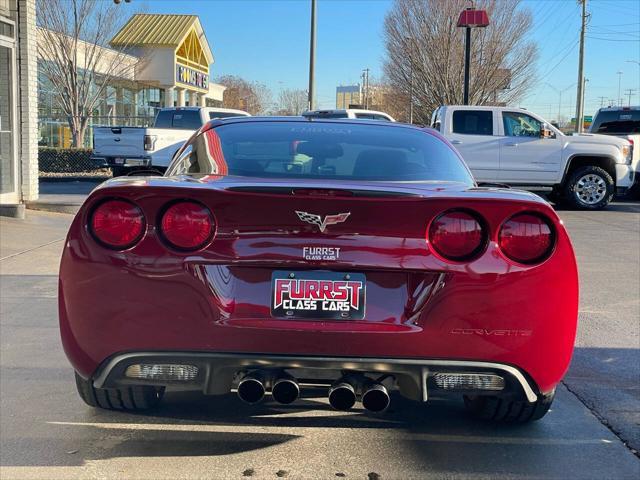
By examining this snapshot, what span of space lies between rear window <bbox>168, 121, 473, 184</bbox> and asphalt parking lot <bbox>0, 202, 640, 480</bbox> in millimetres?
1316

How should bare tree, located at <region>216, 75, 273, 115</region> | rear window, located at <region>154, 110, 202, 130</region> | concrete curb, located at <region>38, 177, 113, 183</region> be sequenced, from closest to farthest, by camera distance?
rear window, located at <region>154, 110, 202, 130</region>
concrete curb, located at <region>38, 177, 113, 183</region>
bare tree, located at <region>216, 75, 273, 115</region>

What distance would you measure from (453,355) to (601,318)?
3898mm

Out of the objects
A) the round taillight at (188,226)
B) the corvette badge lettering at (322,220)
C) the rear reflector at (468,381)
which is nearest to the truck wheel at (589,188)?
the rear reflector at (468,381)

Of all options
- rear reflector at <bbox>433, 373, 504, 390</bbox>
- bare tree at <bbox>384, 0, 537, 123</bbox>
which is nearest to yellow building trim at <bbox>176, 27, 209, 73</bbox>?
bare tree at <bbox>384, 0, 537, 123</bbox>

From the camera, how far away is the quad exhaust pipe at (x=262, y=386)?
10.5 feet

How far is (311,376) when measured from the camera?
320 centimetres

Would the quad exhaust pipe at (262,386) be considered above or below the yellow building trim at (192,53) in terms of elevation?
below

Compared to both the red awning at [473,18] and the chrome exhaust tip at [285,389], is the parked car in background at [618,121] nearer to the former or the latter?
the red awning at [473,18]

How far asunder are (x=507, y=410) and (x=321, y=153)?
1.70m

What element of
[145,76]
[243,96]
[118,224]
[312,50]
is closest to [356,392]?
[118,224]

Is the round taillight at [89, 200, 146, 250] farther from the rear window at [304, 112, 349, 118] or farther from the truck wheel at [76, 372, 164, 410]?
the rear window at [304, 112, 349, 118]

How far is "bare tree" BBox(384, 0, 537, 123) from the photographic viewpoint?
34094 millimetres

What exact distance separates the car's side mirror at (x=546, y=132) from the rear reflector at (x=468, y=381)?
547 inches

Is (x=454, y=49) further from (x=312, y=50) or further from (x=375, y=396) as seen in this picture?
(x=375, y=396)
